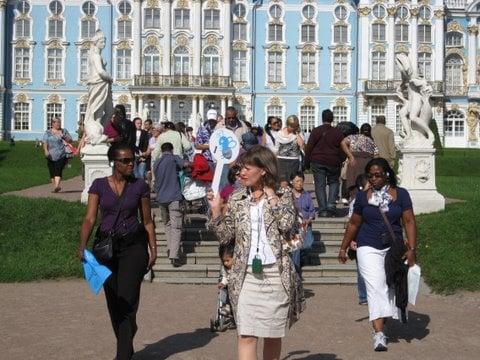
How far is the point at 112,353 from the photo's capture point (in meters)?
7.59

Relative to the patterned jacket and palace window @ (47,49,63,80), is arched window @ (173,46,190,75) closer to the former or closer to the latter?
palace window @ (47,49,63,80)

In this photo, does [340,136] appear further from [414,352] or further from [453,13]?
[453,13]

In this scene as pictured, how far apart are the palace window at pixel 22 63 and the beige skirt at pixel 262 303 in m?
52.3

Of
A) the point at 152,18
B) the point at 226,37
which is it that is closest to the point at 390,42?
the point at 226,37

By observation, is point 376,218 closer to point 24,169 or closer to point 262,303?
point 262,303

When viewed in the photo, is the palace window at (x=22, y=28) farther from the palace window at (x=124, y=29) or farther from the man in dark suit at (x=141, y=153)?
the man in dark suit at (x=141, y=153)

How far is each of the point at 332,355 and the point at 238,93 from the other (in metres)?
49.1

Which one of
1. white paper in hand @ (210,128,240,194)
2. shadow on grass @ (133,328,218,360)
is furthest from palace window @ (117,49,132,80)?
white paper in hand @ (210,128,240,194)

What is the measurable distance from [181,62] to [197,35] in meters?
Answer: 1.99

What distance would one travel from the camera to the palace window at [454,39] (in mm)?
59625

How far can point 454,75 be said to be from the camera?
59906 millimetres

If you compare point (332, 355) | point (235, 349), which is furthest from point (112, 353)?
point (332, 355)

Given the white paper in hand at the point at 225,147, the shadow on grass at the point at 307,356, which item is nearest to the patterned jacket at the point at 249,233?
the shadow on grass at the point at 307,356

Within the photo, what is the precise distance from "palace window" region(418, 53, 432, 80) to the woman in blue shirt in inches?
2012
